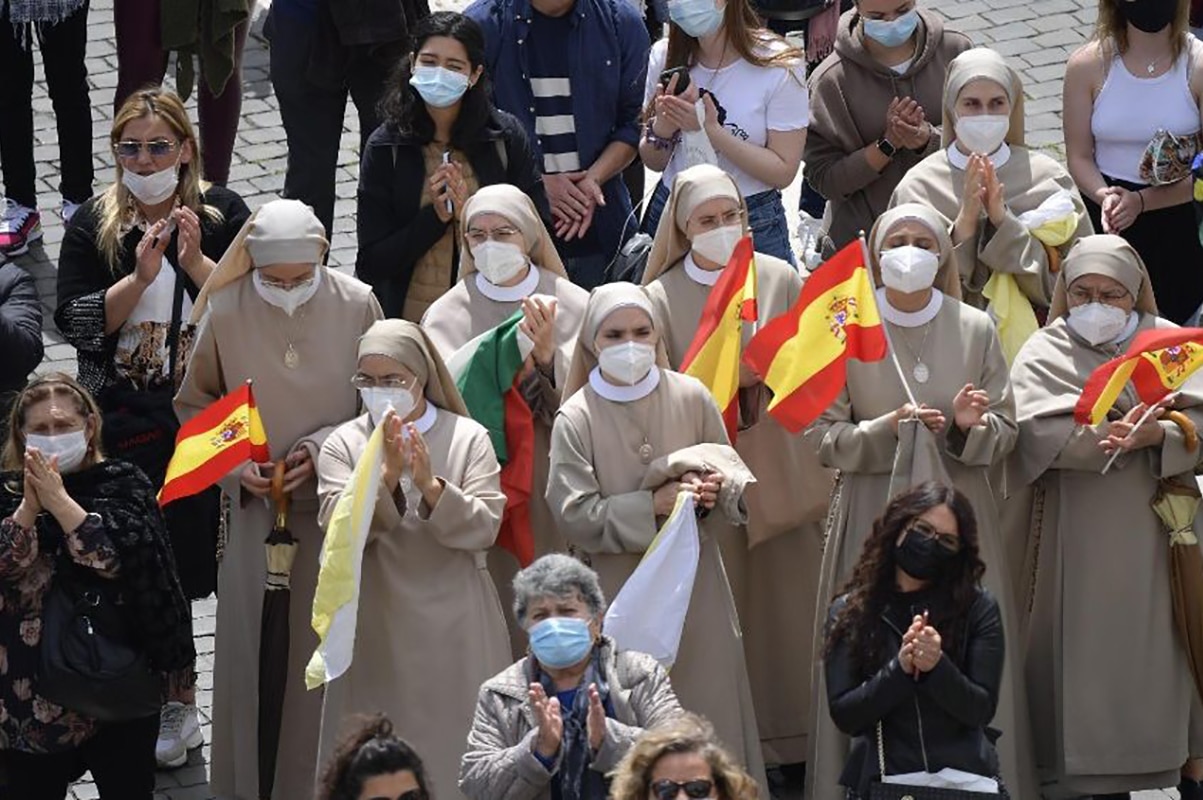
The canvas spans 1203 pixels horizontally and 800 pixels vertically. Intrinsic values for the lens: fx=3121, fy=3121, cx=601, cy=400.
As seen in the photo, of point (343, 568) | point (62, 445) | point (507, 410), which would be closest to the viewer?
point (343, 568)

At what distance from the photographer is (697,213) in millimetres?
12086

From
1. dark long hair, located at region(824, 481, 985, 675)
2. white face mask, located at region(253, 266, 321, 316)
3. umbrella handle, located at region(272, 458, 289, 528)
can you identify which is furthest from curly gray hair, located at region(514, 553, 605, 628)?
white face mask, located at region(253, 266, 321, 316)

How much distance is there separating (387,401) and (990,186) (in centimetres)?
269

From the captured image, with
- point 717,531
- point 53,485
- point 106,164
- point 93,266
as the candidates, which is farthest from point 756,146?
point 106,164

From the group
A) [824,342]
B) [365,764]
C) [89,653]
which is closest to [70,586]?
[89,653]

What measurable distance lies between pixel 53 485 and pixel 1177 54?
5.30 metres

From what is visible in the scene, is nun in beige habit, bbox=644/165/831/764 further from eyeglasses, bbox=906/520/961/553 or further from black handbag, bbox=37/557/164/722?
black handbag, bbox=37/557/164/722

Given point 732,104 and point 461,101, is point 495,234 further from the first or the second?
Answer: point 732,104

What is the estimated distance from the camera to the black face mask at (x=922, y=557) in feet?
34.0

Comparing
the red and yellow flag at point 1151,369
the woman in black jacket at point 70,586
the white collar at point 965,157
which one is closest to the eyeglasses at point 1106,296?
the red and yellow flag at point 1151,369

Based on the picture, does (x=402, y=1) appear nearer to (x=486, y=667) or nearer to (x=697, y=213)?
(x=697, y=213)

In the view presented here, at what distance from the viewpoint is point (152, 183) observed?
1233 centimetres

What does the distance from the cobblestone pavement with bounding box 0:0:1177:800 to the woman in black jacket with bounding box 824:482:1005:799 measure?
18.7 feet

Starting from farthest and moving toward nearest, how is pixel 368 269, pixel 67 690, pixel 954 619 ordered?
pixel 368 269
pixel 67 690
pixel 954 619
